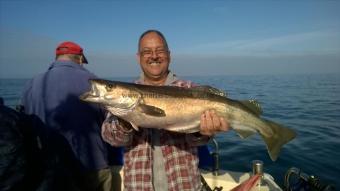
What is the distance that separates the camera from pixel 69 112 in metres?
4.88

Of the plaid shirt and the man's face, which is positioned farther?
the man's face

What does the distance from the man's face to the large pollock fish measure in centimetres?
32

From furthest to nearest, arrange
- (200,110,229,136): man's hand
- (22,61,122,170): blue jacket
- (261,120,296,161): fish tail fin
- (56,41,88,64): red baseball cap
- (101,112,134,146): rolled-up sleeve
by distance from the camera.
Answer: (56,41,88,64): red baseball cap
(22,61,122,170): blue jacket
(261,120,296,161): fish tail fin
(200,110,229,136): man's hand
(101,112,134,146): rolled-up sleeve

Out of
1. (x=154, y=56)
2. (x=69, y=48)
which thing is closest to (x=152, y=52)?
(x=154, y=56)

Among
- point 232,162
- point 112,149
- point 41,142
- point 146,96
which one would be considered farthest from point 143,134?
point 232,162

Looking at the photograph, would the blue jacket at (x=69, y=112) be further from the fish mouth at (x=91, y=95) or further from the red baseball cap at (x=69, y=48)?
the fish mouth at (x=91, y=95)

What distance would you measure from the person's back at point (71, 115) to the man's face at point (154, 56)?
141 centimetres

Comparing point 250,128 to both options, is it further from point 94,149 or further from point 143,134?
point 94,149

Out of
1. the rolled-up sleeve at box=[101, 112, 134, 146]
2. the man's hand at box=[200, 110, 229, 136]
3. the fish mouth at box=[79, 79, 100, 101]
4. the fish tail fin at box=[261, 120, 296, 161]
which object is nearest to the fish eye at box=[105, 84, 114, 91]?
the fish mouth at box=[79, 79, 100, 101]

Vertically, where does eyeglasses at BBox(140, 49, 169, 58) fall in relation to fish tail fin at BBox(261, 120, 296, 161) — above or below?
above

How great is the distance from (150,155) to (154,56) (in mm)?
1334

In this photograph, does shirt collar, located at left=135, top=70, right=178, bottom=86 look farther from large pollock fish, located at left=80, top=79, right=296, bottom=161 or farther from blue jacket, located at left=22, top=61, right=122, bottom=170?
blue jacket, located at left=22, top=61, right=122, bottom=170

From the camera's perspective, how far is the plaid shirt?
3.76 m

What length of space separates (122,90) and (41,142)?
115cm
